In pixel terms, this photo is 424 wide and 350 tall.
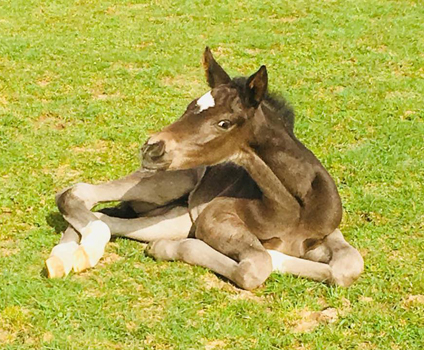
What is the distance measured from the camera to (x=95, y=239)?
18.2 feet

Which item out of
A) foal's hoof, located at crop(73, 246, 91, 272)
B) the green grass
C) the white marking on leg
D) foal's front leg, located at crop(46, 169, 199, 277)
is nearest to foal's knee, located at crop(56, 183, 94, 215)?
foal's front leg, located at crop(46, 169, 199, 277)

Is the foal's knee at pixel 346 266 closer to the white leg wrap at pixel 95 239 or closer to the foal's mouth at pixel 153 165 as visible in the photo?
the foal's mouth at pixel 153 165

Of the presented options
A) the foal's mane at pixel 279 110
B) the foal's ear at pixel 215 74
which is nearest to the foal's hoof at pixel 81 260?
the foal's ear at pixel 215 74

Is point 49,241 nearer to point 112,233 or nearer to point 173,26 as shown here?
point 112,233

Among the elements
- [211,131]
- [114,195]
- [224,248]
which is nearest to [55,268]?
[114,195]

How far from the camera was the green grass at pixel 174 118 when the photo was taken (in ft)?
15.8

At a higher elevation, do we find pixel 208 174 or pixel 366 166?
pixel 208 174

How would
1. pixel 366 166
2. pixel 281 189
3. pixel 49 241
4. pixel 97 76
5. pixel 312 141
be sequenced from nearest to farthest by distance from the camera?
pixel 281 189 < pixel 49 241 < pixel 366 166 < pixel 312 141 < pixel 97 76

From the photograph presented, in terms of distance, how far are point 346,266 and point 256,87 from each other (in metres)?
1.51

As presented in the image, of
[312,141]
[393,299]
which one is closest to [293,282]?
[393,299]

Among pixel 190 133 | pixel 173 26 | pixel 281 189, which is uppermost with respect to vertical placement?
pixel 190 133

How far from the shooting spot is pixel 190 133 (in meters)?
5.02

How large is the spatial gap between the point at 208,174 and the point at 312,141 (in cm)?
252

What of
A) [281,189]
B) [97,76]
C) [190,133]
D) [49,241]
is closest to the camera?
[190,133]
